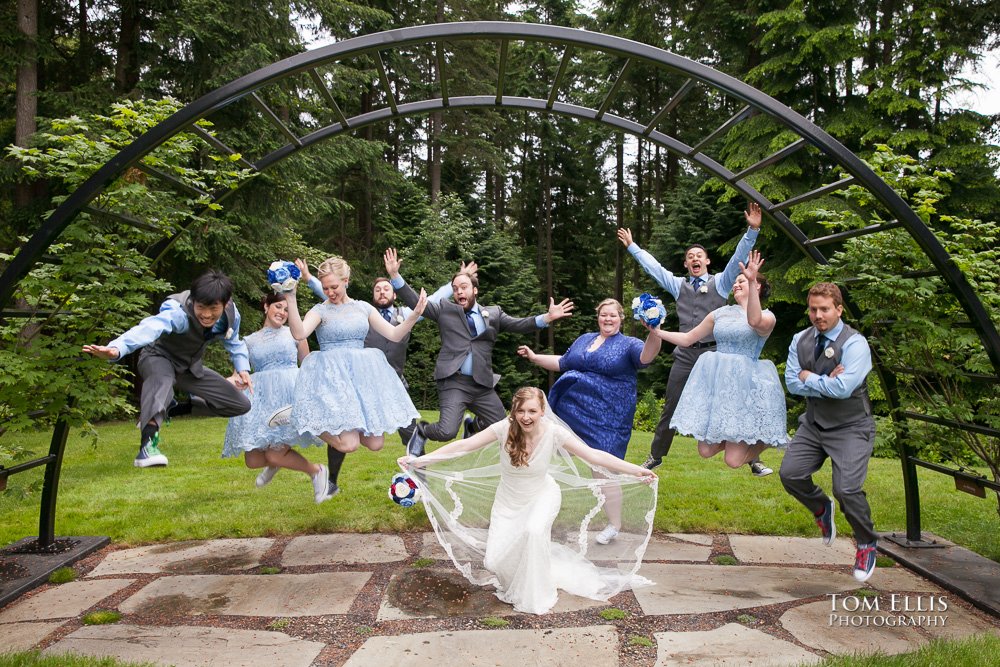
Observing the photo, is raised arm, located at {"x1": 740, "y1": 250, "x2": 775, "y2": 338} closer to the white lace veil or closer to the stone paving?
the white lace veil

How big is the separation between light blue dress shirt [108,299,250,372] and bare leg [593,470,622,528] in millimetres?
2804

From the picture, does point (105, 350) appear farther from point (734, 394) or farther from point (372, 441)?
point (734, 394)

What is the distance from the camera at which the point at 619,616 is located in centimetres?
395

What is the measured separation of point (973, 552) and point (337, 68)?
1463cm

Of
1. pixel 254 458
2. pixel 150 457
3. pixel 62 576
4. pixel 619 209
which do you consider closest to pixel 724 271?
pixel 254 458

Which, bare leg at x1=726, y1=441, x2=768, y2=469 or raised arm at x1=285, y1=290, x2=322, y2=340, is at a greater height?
raised arm at x1=285, y1=290, x2=322, y2=340

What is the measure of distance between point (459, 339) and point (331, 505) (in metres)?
1.98

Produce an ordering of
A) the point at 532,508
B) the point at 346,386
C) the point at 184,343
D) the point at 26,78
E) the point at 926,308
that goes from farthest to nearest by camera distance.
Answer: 1. the point at 26,78
2. the point at 346,386
3. the point at 184,343
4. the point at 926,308
5. the point at 532,508

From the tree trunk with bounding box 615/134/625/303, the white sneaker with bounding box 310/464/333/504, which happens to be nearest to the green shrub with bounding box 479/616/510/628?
the white sneaker with bounding box 310/464/333/504

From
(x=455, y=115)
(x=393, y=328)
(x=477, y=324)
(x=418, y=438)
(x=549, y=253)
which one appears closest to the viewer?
(x=393, y=328)

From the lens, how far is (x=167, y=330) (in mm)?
4414

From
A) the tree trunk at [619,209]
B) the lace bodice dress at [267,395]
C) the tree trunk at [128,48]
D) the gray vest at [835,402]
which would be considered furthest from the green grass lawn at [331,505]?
the tree trunk at [619,209]

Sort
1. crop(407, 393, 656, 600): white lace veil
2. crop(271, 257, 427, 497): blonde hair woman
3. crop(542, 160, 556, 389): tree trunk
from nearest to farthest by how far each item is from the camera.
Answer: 1. crop(407, 393, 656, 600): white lace veil
2. crop(271, 257, 427, 497): blonde hair woman
3. crop(542, 160, 556, 389): tree trunk

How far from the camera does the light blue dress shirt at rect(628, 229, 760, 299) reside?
5.50 meters
